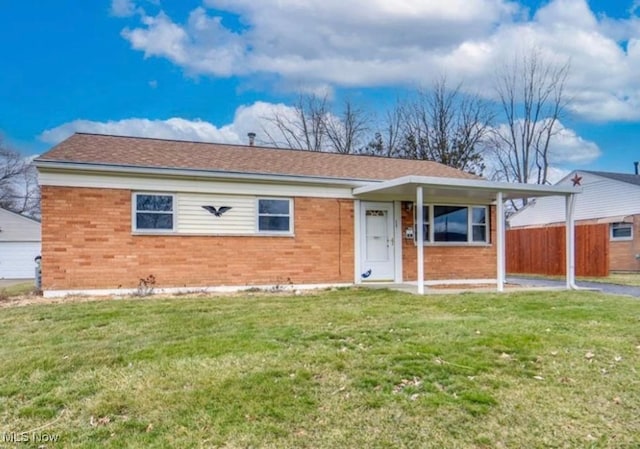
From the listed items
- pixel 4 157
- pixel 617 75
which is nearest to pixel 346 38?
pixel 617 75

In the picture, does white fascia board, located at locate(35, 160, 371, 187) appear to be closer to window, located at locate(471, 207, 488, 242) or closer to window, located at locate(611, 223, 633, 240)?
window, located at locate(471, 207, 488, 242)

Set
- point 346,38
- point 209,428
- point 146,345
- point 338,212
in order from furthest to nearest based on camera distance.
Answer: point 346,38
point 338,212
point 146,345
point 209,428

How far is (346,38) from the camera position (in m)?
19.4

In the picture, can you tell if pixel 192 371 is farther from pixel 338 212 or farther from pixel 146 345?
pixel 338 212

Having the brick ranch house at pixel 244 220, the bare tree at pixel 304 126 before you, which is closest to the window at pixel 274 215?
the brick ranch house at pixel 244 220

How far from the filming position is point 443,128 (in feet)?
98.3

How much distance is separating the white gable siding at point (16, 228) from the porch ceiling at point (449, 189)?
2202cm

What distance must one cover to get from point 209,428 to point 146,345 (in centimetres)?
245

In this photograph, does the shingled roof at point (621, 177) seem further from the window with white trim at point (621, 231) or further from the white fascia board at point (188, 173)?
the white fascia board at point (188, 173)

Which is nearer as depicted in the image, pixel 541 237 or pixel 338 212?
pixel 338 212

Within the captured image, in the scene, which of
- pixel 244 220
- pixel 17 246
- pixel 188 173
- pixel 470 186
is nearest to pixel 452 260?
pixel 470 186

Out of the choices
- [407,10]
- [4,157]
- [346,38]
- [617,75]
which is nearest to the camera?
[407,10]

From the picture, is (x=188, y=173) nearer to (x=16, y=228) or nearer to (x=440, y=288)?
(x=440, y=288)

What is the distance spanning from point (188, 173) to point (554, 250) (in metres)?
13.7
